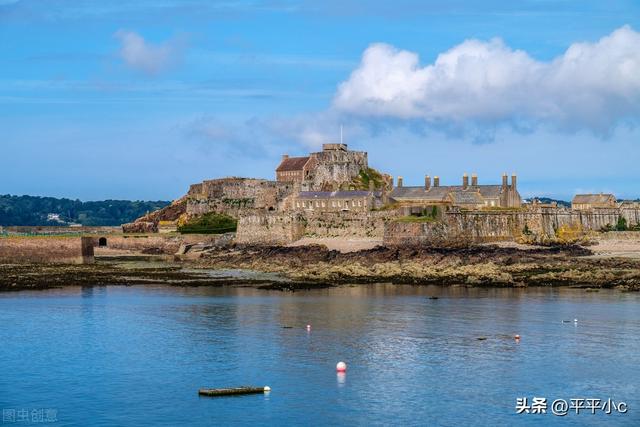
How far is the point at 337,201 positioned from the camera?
68.1 m

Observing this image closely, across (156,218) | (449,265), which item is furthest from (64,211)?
(449,265)

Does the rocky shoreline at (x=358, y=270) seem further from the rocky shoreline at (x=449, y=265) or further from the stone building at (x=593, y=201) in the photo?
the stone building at (x=593, y=201)

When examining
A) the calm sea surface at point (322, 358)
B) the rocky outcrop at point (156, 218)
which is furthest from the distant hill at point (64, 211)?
the calm sea surface at point (322, 358)

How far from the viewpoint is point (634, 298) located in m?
38.6

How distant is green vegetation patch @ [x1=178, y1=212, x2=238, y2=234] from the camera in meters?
73.8

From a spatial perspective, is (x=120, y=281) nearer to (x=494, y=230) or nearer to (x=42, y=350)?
(x=42, y=350)

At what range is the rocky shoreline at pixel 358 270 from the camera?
45.9 m

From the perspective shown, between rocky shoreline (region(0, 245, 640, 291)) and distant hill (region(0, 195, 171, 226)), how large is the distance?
102 m

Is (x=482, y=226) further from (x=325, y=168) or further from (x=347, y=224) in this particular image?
(x=325, y=168)

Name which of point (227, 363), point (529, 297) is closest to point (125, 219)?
point (529, 297)

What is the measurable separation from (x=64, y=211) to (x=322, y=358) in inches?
6183

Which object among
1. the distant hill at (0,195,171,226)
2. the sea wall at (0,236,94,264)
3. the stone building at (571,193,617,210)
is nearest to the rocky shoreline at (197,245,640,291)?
the sea wall at (0,236,94,264)

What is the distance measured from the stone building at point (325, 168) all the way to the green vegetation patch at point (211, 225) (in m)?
5.98

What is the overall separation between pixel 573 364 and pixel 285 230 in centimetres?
4253
